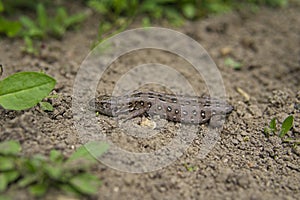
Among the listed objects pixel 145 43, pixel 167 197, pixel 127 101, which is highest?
pixel 145 43

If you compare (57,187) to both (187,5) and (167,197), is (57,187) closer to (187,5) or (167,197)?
(167,197)

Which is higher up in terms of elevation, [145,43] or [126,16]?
[126,16]

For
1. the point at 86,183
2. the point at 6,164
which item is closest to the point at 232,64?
the point at 86,183

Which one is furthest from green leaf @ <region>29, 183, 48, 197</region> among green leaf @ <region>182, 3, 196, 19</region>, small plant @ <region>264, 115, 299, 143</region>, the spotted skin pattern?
green leaf @ <region>182, 3, 196, 19</region>

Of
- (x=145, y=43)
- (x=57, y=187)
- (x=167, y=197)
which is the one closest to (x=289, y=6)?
(x=145, y=43)

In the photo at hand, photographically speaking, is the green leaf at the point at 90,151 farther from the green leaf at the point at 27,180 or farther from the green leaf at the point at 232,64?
the green leaf at the point at 232,64

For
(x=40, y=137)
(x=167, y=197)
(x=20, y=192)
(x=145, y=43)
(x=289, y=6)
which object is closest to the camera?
(x=20, y=192)
